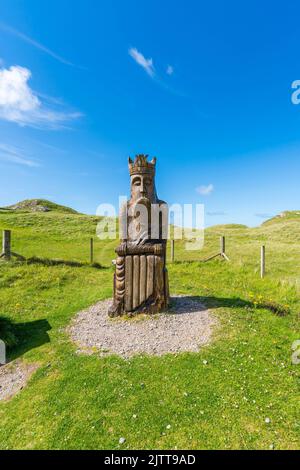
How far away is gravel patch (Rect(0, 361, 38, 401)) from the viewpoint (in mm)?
5979

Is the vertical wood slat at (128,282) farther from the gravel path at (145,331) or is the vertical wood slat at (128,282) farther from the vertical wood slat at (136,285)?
the gravel path at (145,331)

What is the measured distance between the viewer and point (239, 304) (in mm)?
9969

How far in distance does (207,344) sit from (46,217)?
49.5 metres

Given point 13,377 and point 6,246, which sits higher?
point 6,246

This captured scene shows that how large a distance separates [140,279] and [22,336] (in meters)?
4.33

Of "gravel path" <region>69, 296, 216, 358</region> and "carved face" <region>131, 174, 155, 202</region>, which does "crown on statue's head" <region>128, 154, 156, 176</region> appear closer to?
"carved face" <region>131, 174, 155, 202</region>

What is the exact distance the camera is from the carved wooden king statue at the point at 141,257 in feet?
29.4

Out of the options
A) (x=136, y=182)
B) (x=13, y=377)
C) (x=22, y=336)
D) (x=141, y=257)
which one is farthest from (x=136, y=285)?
(x=13, y=377)

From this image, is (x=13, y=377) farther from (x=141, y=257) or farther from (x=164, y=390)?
(x=141, y=257)

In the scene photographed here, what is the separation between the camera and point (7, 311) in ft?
33.4

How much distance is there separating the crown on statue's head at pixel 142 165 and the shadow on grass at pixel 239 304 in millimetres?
5592

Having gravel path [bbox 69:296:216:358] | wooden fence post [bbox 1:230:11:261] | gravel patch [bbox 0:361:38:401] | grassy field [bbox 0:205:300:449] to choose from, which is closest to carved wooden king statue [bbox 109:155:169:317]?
gravel path [bbox 69:296:216:358]
